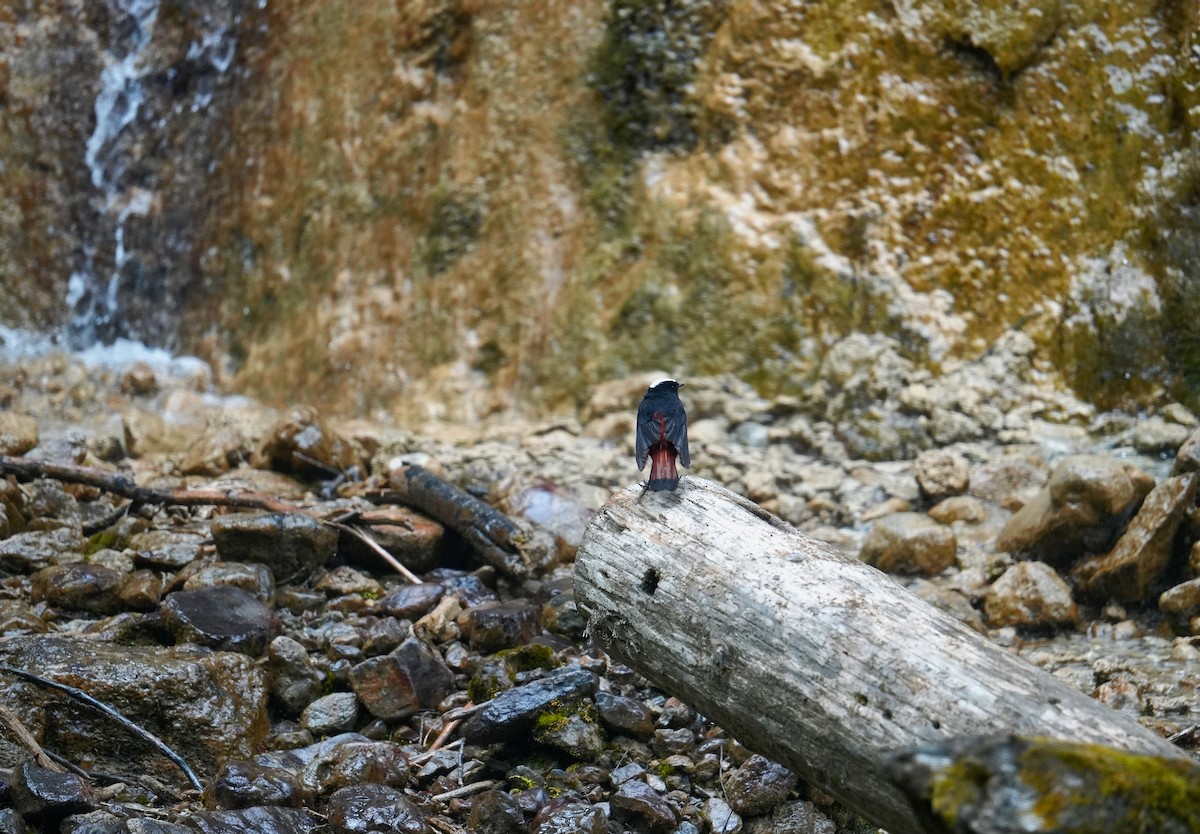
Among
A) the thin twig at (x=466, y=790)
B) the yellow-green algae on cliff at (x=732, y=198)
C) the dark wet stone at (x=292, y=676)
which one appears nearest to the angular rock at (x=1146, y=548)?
the yellow-green algae on cliff at (x=732, y=198)

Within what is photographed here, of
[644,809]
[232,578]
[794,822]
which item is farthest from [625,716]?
[232,578]

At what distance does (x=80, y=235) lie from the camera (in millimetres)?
Answer: 10398

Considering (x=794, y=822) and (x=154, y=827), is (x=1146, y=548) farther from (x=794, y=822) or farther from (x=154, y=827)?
(x=154, y=827)

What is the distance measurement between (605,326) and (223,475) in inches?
111

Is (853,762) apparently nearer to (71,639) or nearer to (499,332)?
(71,639)

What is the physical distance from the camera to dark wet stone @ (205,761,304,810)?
323 centimetres

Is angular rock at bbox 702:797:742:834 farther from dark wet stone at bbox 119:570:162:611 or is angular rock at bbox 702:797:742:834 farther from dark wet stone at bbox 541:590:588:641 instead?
dark wet stone at bbox 119:570:162:611

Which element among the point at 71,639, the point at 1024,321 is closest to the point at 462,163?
the point at 1024,321

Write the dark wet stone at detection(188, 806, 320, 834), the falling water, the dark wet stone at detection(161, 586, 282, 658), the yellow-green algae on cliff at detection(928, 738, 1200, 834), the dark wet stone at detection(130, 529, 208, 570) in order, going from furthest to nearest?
the falling water
the dark wet stone at detection(130, 529, 208, 570)
the dark wet stone at detection(161, 586, 282, 658)
the dark wet stone at detection(188, 806, 320, 834)
the yellow-green algae on cliff at detection(928, 738, 1200, 834)

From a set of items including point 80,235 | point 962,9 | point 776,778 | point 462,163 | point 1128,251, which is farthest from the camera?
point 80,235

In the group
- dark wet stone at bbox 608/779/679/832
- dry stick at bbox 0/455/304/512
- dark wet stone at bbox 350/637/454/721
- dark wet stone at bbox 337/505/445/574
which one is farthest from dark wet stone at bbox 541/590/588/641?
dry stick at bbox 0/455/304/512

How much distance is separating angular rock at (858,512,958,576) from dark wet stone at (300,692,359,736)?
9.04ft

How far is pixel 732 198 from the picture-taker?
7.32m

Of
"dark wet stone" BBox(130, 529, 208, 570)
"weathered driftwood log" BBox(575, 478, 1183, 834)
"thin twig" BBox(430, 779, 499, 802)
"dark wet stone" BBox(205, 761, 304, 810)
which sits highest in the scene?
"weathered driftwood log" BBox(575, 478, 1183, 834)
